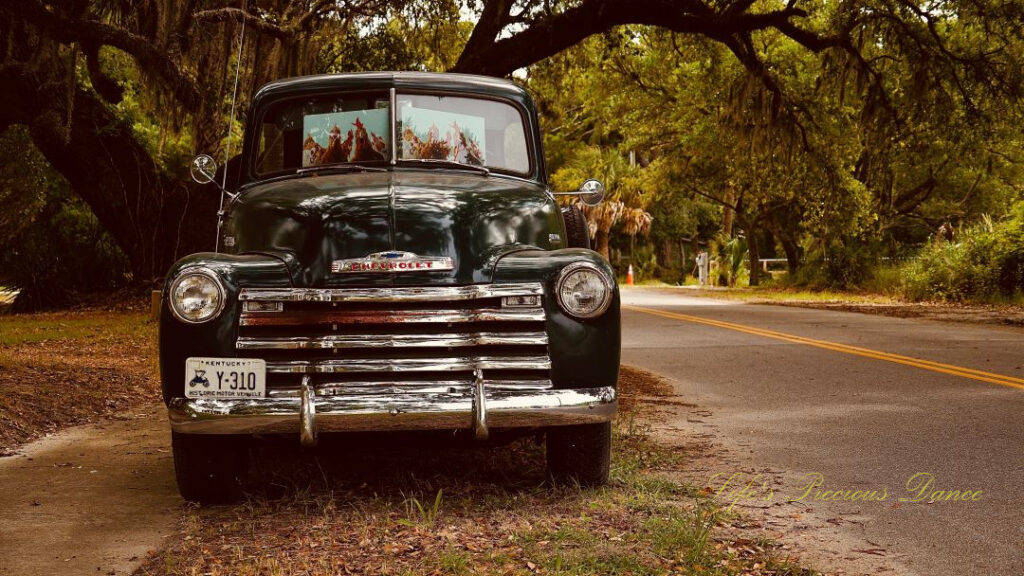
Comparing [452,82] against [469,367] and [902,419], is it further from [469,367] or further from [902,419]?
[902,419]

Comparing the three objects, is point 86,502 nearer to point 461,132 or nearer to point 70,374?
point 461,132

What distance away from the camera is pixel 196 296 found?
4.94m

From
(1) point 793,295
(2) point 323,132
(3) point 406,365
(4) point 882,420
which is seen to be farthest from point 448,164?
(1) point 793,295

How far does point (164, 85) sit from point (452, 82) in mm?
8928

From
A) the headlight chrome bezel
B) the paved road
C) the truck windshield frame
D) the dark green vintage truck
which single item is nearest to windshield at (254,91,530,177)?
the truck windshield frame

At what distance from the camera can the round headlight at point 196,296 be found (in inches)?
193

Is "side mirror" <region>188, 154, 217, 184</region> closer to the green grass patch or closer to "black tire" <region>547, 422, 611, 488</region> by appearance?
"black tire" <region>547, 422, 611, 488</region>

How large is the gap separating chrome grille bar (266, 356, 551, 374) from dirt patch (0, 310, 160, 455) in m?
2.98

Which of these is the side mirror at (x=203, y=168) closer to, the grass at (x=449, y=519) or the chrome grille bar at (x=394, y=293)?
the grass at (x=449, y=519)

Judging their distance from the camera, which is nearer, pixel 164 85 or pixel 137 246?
pixel 164 85

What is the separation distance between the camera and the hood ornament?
504 centimetres

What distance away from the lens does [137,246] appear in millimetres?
18953

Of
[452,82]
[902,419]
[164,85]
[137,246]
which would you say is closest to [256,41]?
[164,85]

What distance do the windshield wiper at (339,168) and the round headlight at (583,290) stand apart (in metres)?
1.65
